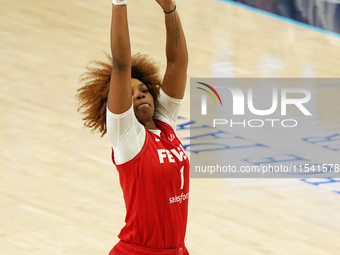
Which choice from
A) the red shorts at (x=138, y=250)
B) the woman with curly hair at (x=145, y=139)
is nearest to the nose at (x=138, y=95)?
the woman with curly hair at (x=145, y=139)

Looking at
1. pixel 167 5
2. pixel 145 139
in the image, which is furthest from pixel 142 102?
pixel 167 5

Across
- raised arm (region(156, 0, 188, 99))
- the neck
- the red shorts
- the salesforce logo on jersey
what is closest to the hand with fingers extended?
raised arm (region(156, 0, 188, 99))

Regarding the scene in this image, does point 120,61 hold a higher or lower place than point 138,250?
higher

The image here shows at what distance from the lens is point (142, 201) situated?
2455mm

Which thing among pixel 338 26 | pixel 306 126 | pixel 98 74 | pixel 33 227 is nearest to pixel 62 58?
pixel 306 126

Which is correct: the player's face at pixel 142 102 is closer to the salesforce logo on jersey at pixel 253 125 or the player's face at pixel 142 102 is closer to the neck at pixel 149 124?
the neck at pixel 149 124

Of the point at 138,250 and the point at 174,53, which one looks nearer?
the point at 138,250

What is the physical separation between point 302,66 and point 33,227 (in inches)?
178

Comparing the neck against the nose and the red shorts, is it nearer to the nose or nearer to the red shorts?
the nose

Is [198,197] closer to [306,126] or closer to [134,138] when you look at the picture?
[306,126]

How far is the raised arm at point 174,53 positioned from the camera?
263 centimetres

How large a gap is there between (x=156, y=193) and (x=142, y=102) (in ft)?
1.22

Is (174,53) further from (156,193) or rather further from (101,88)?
(156,193)

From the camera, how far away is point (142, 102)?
2.53 m
